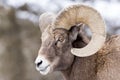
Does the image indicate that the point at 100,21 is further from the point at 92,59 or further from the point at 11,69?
the point at 11,69

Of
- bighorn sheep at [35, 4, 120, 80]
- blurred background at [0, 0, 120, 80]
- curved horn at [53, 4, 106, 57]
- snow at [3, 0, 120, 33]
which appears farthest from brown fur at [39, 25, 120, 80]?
snow at [3, 0, 120, 33]

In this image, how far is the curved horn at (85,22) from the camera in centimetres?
906

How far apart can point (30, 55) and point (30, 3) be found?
8.81ft

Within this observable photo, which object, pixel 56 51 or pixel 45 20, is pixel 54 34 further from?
pixel 45 20

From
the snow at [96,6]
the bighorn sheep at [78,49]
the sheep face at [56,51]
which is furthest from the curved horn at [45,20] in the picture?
the snow at [96,6]

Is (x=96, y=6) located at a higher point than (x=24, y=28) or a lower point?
higher

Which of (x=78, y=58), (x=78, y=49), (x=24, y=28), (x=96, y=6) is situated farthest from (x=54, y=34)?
(x=96, y=6)

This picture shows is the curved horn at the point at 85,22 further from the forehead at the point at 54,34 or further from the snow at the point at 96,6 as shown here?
the snow at the point at 96,6

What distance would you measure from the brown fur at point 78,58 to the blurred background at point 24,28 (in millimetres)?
11367

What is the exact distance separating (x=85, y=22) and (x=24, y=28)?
45.8ft

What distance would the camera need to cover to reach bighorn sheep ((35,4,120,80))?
9.05m

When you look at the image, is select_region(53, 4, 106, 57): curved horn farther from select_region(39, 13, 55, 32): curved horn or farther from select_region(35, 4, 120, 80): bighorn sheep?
select_region(39, 13, 55, 32): curved horn

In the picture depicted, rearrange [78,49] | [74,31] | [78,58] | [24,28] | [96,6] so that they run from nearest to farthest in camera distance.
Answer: [78,49] < [74,31] < [78,58] < [24,28] < [96,6]

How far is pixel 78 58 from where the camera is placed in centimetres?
938
